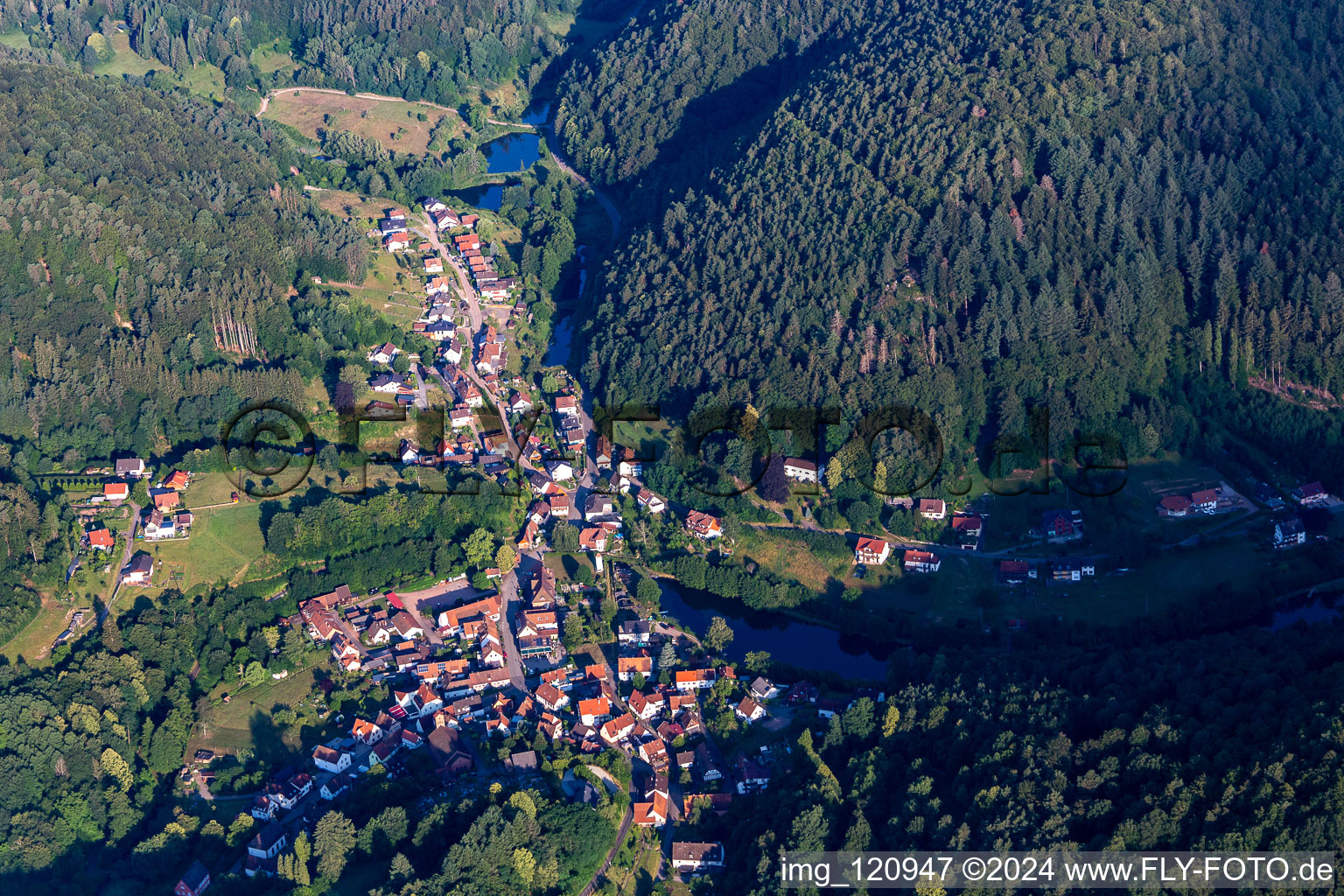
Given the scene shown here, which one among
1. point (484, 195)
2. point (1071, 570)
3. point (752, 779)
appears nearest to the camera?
point (752, 779)

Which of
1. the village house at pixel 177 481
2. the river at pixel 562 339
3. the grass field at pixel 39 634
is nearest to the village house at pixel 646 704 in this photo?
the grass field at pixel 39 634

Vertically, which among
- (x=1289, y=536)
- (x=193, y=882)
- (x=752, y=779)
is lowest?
(x=193, y=882)

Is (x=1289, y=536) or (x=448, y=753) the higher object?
(x=1289, y=536)

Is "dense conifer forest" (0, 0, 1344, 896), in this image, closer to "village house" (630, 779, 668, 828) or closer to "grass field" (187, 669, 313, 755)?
"grass field" (187, 669, 313, 755)

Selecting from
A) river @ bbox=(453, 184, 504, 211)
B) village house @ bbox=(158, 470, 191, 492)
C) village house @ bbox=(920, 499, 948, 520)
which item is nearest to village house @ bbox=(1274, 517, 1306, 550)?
village house @ bbox=(920, 499, 948, 520)

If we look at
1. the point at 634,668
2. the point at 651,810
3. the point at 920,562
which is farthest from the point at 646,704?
the point at 920,562

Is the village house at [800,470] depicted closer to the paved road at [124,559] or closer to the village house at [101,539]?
the paved road at [124,559]

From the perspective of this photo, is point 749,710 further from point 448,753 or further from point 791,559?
point 448,753
